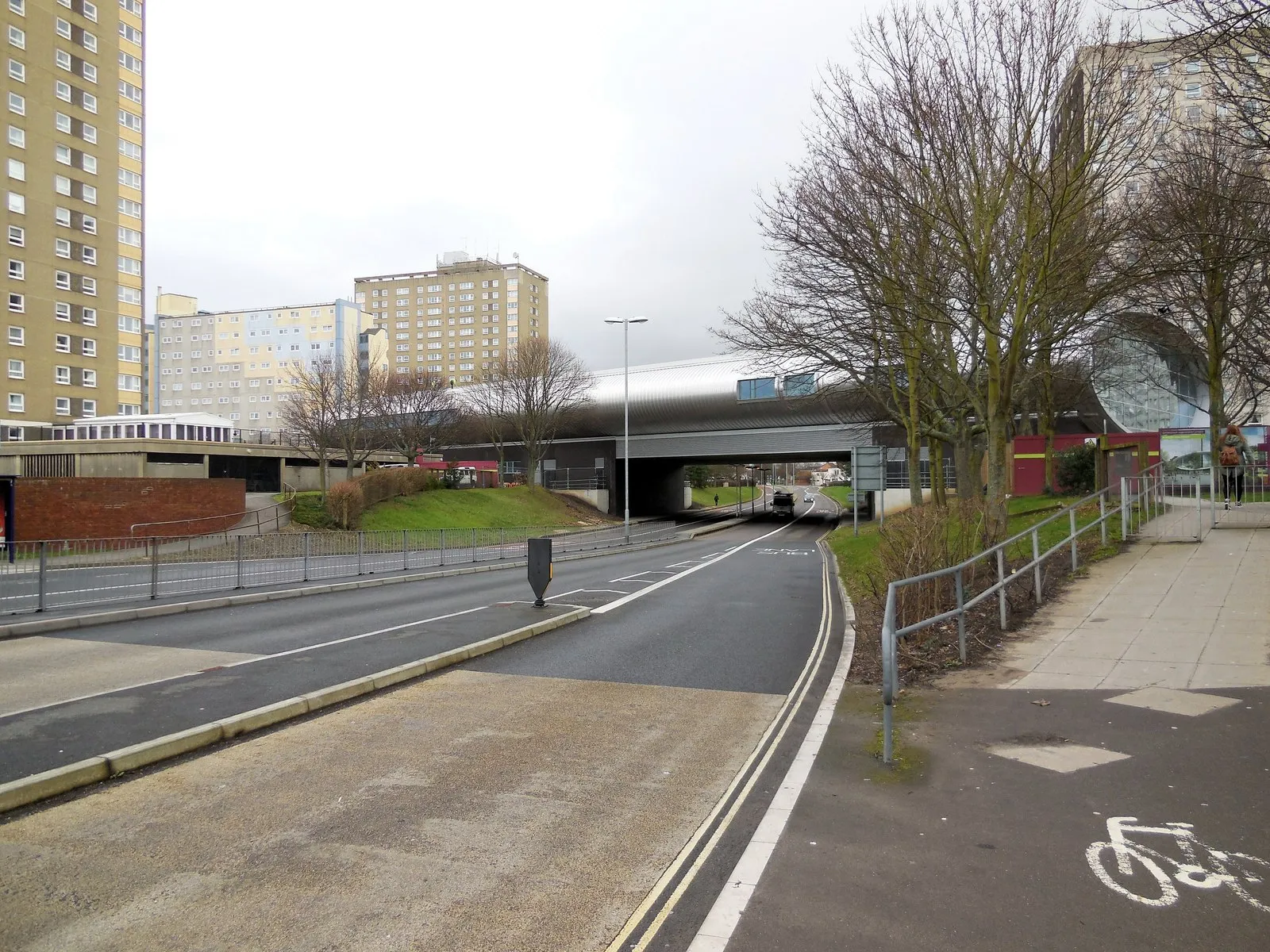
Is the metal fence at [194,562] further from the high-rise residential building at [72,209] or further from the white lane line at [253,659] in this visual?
the high-rise residential building at [72,209]

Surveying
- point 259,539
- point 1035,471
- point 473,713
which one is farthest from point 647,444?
point 473,713

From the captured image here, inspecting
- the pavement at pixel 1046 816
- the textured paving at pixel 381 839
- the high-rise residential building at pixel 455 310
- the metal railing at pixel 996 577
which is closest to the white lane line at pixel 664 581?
the metal railing at pixel 996 577

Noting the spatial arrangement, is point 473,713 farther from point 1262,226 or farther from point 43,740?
point 1262,226

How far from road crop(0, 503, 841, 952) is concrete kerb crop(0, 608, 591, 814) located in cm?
18

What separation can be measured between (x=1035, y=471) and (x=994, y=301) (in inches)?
781

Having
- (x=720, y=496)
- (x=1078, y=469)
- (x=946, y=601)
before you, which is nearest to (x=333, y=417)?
(x=1078, y=469)

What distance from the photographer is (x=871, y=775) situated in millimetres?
5559

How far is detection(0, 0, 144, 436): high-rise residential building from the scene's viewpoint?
44.5m

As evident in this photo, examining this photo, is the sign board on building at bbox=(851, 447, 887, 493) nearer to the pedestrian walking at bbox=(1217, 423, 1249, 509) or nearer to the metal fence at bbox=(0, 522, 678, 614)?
the pedestrian walking at bbox=(1217, 423, 1249, 509)

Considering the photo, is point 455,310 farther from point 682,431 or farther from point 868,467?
point 868,467

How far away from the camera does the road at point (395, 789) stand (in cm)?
370

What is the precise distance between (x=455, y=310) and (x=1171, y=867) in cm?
12169

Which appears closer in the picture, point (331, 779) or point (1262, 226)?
point (331, 779)

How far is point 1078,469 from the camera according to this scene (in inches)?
1046
